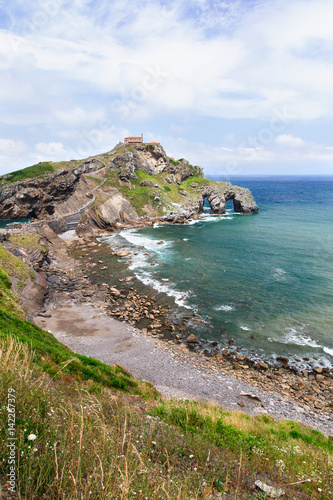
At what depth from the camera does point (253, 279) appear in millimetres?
38844

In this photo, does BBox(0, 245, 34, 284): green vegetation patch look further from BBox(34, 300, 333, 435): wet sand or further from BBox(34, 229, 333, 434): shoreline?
BBox(34, 300, 333, 435): wet sand

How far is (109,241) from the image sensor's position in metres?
60.9

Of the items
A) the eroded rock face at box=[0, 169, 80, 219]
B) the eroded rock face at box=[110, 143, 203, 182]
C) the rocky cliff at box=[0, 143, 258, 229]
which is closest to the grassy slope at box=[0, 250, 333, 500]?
the rocky cliff at box=[0, 143, 258, 229]

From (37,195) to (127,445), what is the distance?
88615 millimetres

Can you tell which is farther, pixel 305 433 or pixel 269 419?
pixel 269 419

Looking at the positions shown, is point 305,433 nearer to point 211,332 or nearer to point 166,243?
point 211,332

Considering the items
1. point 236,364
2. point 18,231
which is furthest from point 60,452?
point 18,231

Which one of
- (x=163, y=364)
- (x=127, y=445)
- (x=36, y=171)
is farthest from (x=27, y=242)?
(x=36, y=171)

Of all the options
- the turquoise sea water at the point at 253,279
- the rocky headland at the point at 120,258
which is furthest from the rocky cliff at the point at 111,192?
the turquoise sea water at the point at 253,279

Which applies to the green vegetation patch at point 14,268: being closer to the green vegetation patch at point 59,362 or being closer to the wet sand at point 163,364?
the wet sand at point 163,364

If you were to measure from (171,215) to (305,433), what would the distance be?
72616mm

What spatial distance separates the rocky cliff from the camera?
77375 mm

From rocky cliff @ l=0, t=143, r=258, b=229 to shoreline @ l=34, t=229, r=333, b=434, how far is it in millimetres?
46622

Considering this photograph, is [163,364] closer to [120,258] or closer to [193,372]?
[193,372]
